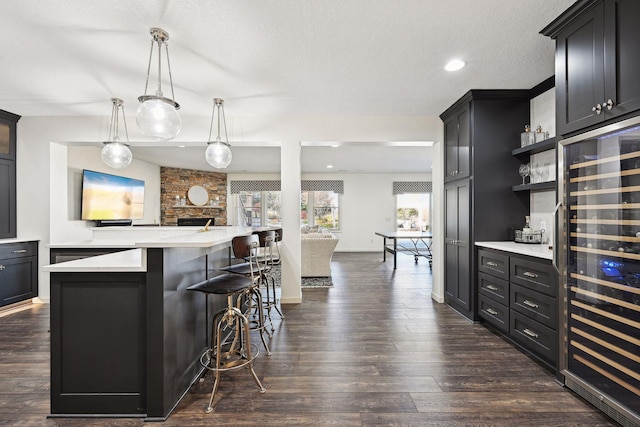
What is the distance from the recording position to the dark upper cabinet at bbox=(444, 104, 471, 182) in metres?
3.25

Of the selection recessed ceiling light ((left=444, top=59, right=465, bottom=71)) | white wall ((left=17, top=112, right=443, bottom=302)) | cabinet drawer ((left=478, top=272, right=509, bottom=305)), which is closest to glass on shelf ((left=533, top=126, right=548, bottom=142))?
recessed ceiling light ((left=444, top=59, right=465, bottom=71))

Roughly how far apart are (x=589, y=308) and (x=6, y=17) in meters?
4.33

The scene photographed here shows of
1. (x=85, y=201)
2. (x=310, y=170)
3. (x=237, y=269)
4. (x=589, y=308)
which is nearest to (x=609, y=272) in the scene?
(x=589, y=308)

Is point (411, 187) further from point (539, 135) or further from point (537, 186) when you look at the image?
point (537, 186)

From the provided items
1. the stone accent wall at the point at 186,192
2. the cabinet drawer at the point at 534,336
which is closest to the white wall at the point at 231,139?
the cabinet drawer at the point at 534,336

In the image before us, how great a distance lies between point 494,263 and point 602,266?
1.10m

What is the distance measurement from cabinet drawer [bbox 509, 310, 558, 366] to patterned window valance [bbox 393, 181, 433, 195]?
688 cm

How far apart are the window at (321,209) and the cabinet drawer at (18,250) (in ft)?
21.1

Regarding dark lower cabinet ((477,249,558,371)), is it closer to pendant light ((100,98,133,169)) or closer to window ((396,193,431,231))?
pendant light ((100,98,133,169))

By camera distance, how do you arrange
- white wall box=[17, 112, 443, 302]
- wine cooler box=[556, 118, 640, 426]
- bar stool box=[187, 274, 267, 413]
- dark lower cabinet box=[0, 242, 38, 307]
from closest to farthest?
wine cooler box=[556, 118, 640, 426]
bar stool box=[187, 274, 267, 413]
dark lower cabinet box=[0, 242, 38, 307]
white wall box=[17, 112, 443, 302]

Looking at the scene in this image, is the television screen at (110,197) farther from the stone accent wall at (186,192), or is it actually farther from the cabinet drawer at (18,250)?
the stone accent wall at (186,192)

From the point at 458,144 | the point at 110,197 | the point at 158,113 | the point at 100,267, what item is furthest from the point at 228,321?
the point at 110,197

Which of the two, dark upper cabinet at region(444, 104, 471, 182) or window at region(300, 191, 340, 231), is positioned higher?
dark upper cabinet at region(444, 104, 471, 182)

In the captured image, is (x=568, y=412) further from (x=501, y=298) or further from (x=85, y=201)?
(x=85, y=201)
